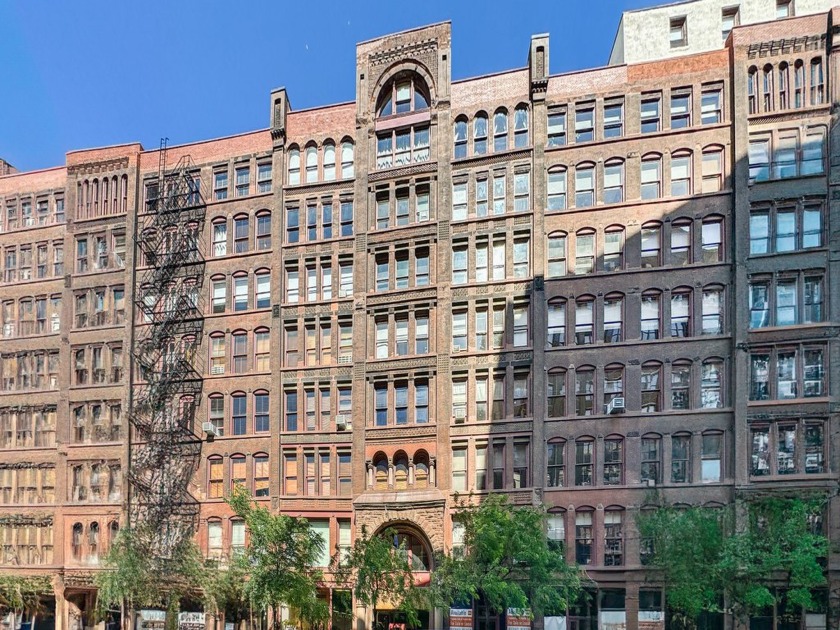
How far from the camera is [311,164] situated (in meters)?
38.2

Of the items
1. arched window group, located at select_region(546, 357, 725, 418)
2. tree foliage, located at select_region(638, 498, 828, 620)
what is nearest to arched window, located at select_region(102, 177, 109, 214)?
arched window group, located at select_region(546, 357, 725, 418)

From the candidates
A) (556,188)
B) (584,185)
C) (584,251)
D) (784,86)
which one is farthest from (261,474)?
(784,86)

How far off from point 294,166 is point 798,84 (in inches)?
1017

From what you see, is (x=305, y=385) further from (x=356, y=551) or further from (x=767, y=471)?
(x=767, y=471)

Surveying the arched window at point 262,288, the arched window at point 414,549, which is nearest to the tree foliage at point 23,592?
the arched window at point 262,288

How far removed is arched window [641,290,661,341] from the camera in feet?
105

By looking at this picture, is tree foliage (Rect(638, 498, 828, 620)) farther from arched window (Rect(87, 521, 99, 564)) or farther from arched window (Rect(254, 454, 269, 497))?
arched window (Rect(87, 521, 99, 564))

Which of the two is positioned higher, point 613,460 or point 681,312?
point 681,312

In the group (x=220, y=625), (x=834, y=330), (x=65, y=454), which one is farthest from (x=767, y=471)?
(x=65, y=454)

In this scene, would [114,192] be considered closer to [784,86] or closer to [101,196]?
[101,196]

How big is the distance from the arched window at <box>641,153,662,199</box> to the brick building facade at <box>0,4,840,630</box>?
11 cm

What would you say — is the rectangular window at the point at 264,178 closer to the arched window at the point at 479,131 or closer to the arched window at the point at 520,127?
the arched window at the point at 479,131

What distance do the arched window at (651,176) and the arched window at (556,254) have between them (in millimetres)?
4471

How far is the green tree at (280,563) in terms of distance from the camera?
2997 cm
